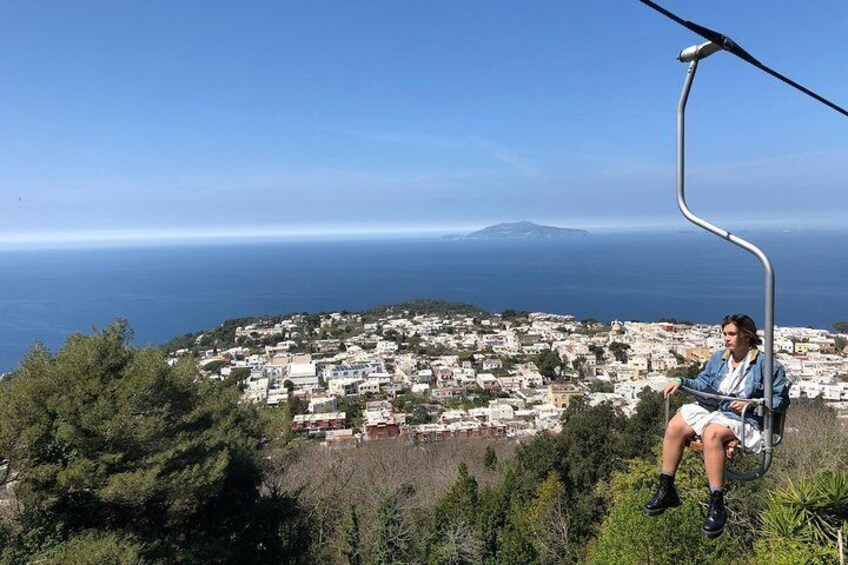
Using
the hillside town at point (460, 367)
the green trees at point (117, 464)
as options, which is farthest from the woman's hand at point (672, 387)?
the hillside town at point (460, 367)

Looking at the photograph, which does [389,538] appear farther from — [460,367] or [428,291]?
[428,291]

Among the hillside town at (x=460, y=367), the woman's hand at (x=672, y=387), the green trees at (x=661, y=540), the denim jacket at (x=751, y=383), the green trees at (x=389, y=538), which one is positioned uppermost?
the denim jacket at (x=751, y=383)

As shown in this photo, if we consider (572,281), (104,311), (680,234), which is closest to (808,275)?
(572,281)

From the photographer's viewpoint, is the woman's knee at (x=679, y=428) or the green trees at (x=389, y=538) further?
the green trees at (x=389, y=538)

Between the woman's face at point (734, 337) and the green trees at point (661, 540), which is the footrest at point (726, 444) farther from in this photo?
the green trees at point (661, 540)

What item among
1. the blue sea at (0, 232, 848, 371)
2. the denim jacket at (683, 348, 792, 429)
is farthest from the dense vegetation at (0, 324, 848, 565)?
the blue sea at (0, 232, 848, 371)

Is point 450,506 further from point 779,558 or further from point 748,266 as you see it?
point 748,266

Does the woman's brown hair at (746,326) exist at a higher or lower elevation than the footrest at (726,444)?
higher

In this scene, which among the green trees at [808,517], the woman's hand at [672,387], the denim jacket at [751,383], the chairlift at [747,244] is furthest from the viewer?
the green trees at [808,517]

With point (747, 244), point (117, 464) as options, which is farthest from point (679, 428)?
point (117, 464)
